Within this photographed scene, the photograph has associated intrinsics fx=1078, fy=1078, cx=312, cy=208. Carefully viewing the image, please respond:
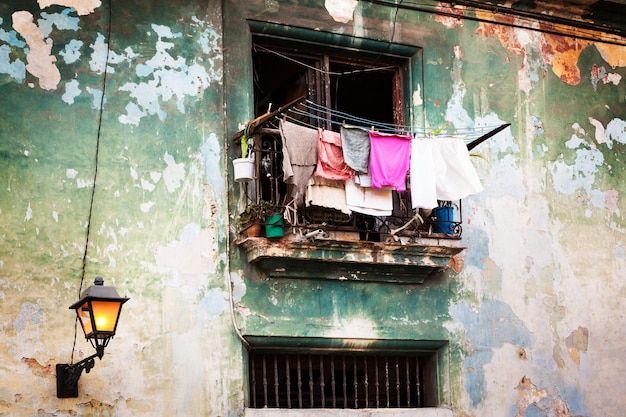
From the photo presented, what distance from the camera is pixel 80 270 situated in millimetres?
8633

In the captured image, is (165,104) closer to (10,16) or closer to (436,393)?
(10,16)

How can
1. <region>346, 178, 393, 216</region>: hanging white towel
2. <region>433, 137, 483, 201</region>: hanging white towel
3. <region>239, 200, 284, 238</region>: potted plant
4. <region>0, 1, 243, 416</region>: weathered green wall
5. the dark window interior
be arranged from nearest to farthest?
<region>0, 1, 243, 416</region>: weathered green wall → <region>239, 200, 284, 238</region>: potted plant → <region>346, 178, 393, 216</region>: hanging white towel → <region>433, 137, 483, 201</region>: hanging white towel → the dark window interior

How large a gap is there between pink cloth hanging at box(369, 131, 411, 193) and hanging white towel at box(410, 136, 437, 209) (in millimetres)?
71

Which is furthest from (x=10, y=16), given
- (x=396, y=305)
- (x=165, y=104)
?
(x=396, y=305)

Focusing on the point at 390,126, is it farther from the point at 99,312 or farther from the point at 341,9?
the point at 99,312

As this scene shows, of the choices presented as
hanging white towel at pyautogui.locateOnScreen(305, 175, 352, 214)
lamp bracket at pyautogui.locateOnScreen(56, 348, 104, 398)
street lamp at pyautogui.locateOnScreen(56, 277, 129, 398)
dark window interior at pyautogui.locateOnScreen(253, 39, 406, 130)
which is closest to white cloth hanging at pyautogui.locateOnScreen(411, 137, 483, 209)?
hanging white towel at pyautogui.locateOnScreen(305, 175, 352, 214)

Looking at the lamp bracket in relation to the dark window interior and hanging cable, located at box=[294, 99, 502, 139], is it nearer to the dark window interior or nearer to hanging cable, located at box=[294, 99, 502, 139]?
hanging cable, located at box=[294, 99, 502, 139]

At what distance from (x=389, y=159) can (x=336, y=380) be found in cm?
213

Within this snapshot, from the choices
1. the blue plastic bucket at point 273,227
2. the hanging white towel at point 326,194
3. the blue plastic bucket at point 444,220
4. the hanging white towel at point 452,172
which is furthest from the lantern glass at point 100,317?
the blue plastic bucket at point 444,220

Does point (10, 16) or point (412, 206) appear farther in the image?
point (412, 206)

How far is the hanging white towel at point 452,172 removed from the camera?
9.71 m

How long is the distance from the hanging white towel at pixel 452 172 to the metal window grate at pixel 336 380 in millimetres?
1578

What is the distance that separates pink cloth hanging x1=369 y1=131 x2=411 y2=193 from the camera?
9.47 m

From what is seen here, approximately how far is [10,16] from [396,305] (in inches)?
166
